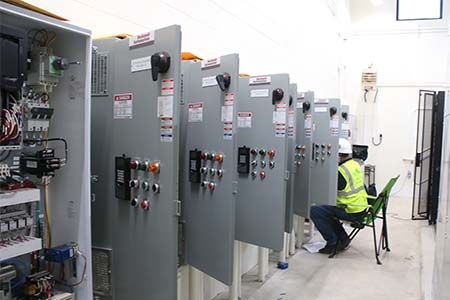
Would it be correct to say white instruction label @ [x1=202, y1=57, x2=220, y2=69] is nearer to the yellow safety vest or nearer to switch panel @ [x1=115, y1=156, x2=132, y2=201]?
switch panel @ [x1=115, y1=156, x2=132, y2=201]

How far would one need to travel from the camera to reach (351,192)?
16.1ft

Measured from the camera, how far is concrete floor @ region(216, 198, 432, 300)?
12.4 ft

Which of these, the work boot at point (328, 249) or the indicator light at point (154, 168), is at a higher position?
the indicator light at point (154, 168)

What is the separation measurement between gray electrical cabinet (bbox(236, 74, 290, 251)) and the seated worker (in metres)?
1.89

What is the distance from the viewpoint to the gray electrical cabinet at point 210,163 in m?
2.53

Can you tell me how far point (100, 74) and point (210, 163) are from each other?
88 centimetres

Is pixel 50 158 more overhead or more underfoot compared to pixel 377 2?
more underfoot

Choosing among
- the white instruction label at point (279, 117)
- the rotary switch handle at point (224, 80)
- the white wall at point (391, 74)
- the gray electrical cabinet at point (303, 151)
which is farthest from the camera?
the white wall at point (391, 74)

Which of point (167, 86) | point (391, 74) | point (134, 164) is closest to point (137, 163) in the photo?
point (134, 164)

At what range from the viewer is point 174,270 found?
201cm

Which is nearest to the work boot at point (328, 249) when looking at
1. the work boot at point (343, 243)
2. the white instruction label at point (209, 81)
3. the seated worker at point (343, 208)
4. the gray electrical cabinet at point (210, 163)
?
the seated worker at point (343, 208)

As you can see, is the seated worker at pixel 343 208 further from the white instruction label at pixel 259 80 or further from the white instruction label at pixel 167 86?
the white instruction label at pixel 167 86

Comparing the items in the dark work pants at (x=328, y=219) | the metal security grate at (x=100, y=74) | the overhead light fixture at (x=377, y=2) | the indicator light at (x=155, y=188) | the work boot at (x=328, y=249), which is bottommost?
the work boot at (x=328, y=249)

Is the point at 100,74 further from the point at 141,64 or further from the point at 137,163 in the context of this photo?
the point at 137,163
